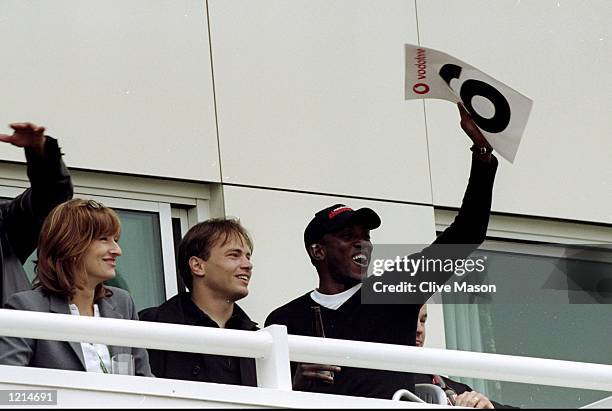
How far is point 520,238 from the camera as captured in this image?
32.2ft

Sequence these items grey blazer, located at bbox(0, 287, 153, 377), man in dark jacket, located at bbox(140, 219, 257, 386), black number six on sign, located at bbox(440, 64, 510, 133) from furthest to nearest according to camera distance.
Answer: black number six on sign, located at bbox(440, 64, 510, 133) < man in dark jacket, located at bbox(140, 219, 257, 386) < grey blazer, located at bbox(0, 287, 153, 377)

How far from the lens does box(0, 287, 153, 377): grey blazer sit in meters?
6.29

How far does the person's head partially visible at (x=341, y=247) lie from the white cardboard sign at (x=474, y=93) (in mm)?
588

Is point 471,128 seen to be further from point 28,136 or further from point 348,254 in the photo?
point 28,136

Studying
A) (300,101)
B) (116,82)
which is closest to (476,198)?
(300,101)

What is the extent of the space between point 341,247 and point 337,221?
12 centimetres

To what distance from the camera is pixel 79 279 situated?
22.0ft

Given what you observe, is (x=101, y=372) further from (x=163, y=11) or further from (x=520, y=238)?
(x=520, y=238)

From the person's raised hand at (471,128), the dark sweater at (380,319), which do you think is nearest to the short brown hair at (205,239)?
the dark sweater at (380,319)

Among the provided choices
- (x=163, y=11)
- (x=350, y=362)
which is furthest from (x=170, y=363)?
(x=163, y=11)

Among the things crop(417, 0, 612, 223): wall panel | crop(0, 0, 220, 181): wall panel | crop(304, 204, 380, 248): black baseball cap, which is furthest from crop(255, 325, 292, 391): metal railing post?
crop(417, 0, 612, 223): wall panel

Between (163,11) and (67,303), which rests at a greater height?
(163,11)

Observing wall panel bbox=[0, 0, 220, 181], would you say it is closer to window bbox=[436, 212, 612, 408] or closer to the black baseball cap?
the black baseball cap

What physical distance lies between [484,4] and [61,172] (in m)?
3.44
